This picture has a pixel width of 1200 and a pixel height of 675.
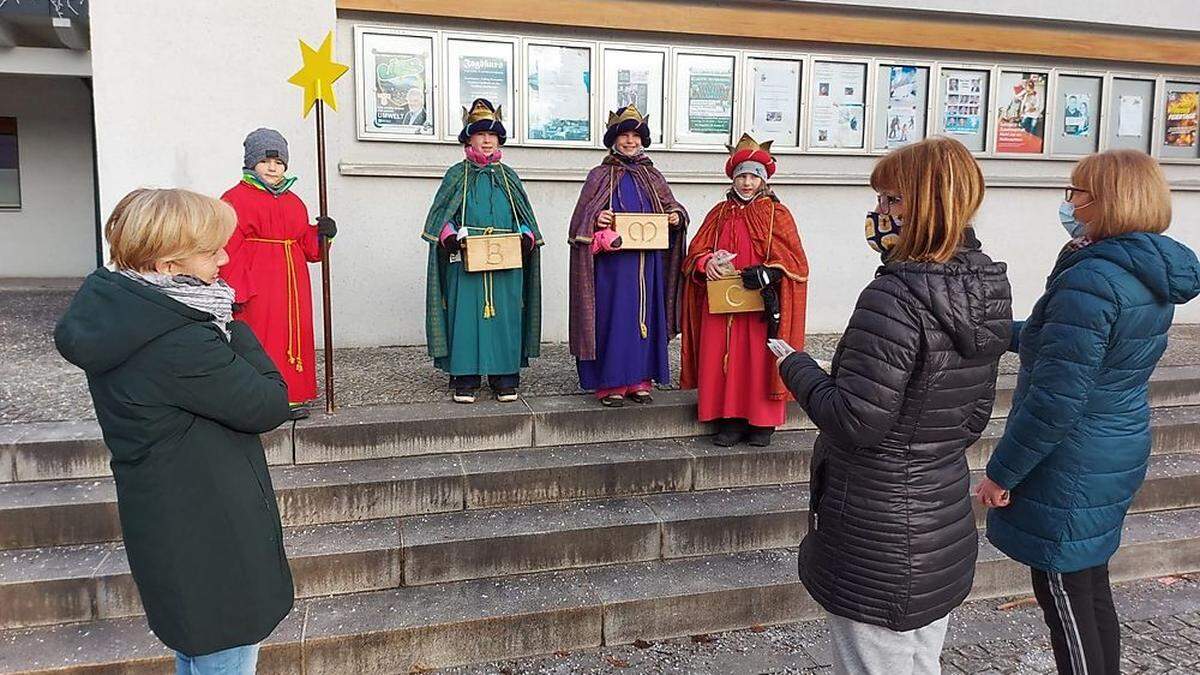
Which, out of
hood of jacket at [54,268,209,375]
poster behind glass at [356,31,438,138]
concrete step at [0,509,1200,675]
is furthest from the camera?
poster behind glass at [356,31,438,138]

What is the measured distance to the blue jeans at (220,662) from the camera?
92.3 inches

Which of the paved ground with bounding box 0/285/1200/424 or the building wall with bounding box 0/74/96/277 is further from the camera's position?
the building wall with bounding box 0/74/96/277

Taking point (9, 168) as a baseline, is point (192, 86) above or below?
above

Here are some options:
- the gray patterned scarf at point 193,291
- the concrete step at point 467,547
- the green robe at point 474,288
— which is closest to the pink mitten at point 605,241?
the green robe at point 474,288

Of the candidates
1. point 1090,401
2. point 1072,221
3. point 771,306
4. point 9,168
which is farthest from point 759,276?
point 9,168

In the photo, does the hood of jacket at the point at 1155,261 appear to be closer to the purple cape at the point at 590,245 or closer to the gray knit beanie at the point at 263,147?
the purple cape at the point at 590,245

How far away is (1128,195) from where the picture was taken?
2.72m

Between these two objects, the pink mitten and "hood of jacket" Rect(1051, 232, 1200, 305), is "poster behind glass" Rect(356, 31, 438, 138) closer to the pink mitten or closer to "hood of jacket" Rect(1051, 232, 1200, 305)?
the pink mitten

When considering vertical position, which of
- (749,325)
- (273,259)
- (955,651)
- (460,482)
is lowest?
(955,651)

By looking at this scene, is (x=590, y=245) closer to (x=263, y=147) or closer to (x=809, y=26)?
(x=263, y=147)

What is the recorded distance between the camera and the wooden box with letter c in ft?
17.4

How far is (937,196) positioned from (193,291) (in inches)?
78.7

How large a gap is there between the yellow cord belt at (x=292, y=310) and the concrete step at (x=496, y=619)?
1675 millimetres

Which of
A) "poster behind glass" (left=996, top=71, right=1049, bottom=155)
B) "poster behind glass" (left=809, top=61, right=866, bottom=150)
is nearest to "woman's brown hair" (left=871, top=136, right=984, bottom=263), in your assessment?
"poster behind glass" (left=809, top=61, right=866, bottom=150)
